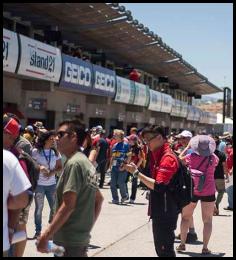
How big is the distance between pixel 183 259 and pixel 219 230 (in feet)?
8.52

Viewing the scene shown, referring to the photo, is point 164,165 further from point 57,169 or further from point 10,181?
point 57,169

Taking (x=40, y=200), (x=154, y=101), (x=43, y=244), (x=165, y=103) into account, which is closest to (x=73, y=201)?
(x=43, y=244)

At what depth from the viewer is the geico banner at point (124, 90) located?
956 inches

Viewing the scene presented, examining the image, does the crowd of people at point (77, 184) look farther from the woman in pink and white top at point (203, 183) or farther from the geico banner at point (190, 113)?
the geico banner at point (190, 113)

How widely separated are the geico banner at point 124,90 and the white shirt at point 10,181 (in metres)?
20.5

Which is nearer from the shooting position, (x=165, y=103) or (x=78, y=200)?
(x=78, y=200)

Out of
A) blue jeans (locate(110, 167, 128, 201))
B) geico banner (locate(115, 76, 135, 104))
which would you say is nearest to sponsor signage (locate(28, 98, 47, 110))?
geico banner (locate(115, 76, 135, 104))

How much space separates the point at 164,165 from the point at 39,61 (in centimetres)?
1093

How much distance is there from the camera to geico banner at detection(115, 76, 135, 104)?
79.7ft

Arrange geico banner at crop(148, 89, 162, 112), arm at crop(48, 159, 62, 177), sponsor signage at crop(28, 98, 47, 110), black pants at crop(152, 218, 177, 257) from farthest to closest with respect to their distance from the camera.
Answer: geico banner at crop(148, 89, 162, 112)
sponsor signage at crop(28, 98, 47, 110)
arm at crop(48, 159, 62, 177)
black pants at crop(152, 218, 177, 257)

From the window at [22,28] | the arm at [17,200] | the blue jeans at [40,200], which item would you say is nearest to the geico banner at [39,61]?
the window at [22,28]

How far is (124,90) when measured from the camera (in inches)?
998

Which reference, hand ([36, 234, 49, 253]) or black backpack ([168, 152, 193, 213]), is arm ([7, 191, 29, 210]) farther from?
black backpack ([168, 152, 193, 213])

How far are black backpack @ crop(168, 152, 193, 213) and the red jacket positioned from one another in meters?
0.08
